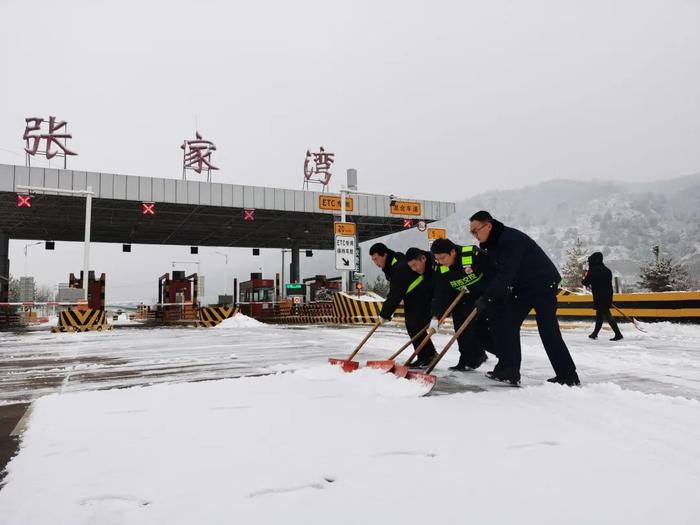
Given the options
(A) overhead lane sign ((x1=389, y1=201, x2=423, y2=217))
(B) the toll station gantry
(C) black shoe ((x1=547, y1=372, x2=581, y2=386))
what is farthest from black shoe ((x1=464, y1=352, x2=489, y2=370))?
(A) overhead lane sign ((x1=389, y1=201, x2=423, y2=217))

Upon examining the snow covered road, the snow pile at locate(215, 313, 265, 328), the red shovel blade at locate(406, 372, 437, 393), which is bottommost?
the snow pile at locate(215, 313, 265, 328)

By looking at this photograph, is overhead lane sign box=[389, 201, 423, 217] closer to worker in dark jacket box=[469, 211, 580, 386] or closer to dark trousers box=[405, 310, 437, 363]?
dark trousers box=[405, 310, 437, 363]

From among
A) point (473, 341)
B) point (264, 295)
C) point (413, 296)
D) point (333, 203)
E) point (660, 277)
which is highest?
point (333, 203)

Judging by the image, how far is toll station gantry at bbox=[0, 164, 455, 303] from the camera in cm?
2315

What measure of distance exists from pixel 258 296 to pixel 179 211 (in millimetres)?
8576

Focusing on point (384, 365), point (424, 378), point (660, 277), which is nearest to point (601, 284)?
point (384, 365)

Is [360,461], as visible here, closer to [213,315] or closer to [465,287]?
[465,287]

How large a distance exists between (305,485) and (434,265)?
388cm

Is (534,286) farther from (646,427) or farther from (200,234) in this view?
(200,234)

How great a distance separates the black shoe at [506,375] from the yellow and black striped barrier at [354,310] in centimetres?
1392

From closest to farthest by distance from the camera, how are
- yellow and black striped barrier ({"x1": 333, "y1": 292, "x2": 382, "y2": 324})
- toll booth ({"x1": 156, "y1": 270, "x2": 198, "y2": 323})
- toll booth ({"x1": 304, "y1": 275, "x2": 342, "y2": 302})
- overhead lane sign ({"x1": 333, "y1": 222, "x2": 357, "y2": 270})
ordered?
yellow and black striped barrier ({"x1": 333, "y1": 292, "x2": 382, "y2": 324}), overhead lane sign ({"x1": 333, "y1": 222, "x2": 357, "y2": 270}), toll booth ({"x1": 156, "y1": 270, "x2": 198, "y2": 323}), toll booth ({"x1": 304, "y1": 275, "x2": 342, "y2": 302})

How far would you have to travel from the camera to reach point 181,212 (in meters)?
28.7

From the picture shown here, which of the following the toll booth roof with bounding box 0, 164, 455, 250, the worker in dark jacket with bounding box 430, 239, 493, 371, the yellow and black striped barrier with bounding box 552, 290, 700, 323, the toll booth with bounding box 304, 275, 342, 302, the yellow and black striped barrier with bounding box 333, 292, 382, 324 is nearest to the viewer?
the worker in dark jacket with bounding box 430, 239, 493, 371

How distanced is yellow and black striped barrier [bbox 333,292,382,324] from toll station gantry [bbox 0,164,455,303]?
15.0 feet
